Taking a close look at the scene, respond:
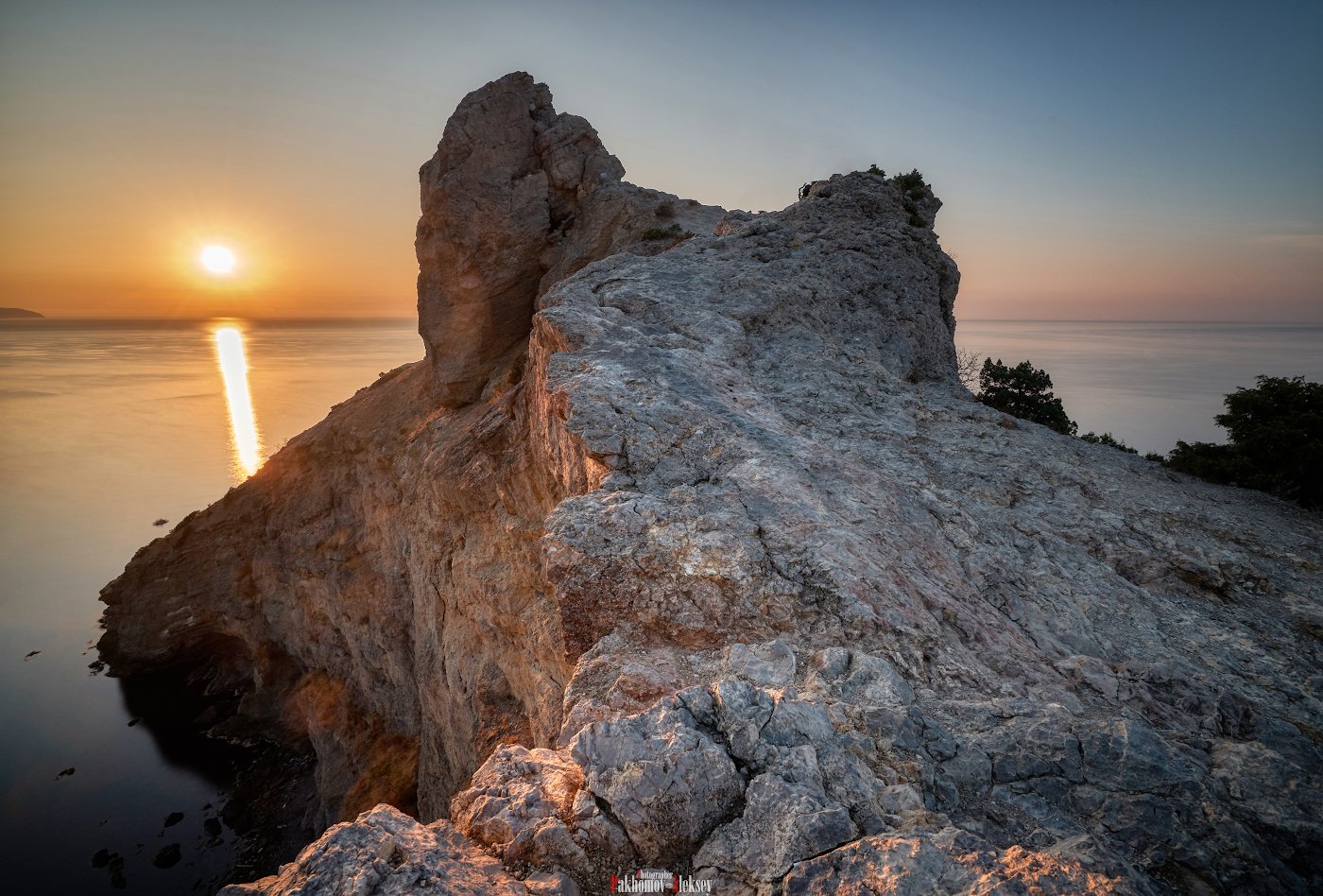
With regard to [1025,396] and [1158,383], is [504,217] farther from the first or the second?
[1158,383]

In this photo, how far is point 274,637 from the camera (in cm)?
4594

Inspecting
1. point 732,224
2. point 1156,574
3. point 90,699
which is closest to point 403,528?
point 732,224

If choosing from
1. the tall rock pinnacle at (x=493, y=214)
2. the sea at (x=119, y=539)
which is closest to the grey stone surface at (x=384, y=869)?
the tall rock pinnacle at (x=493, y=214)

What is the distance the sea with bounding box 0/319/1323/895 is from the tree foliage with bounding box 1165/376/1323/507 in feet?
37.5

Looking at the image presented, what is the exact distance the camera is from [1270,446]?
57.5ft

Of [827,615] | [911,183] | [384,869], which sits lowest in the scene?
[384,869]

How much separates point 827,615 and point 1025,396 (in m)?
26.9

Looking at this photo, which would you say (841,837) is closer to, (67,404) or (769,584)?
(769,584)

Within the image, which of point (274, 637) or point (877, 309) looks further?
point (274, 637)

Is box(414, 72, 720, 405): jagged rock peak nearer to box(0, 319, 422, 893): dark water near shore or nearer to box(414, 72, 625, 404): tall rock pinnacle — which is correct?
box(414, 72, 625, 404): tall rock pinnacle

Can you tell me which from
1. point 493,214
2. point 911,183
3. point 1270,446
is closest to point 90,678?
point 493,214

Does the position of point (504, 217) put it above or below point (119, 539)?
above

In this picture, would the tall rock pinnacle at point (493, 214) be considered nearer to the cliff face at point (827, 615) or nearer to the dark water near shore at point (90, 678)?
the cliff face at point (827, 615)

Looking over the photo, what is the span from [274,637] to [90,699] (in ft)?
73.0
